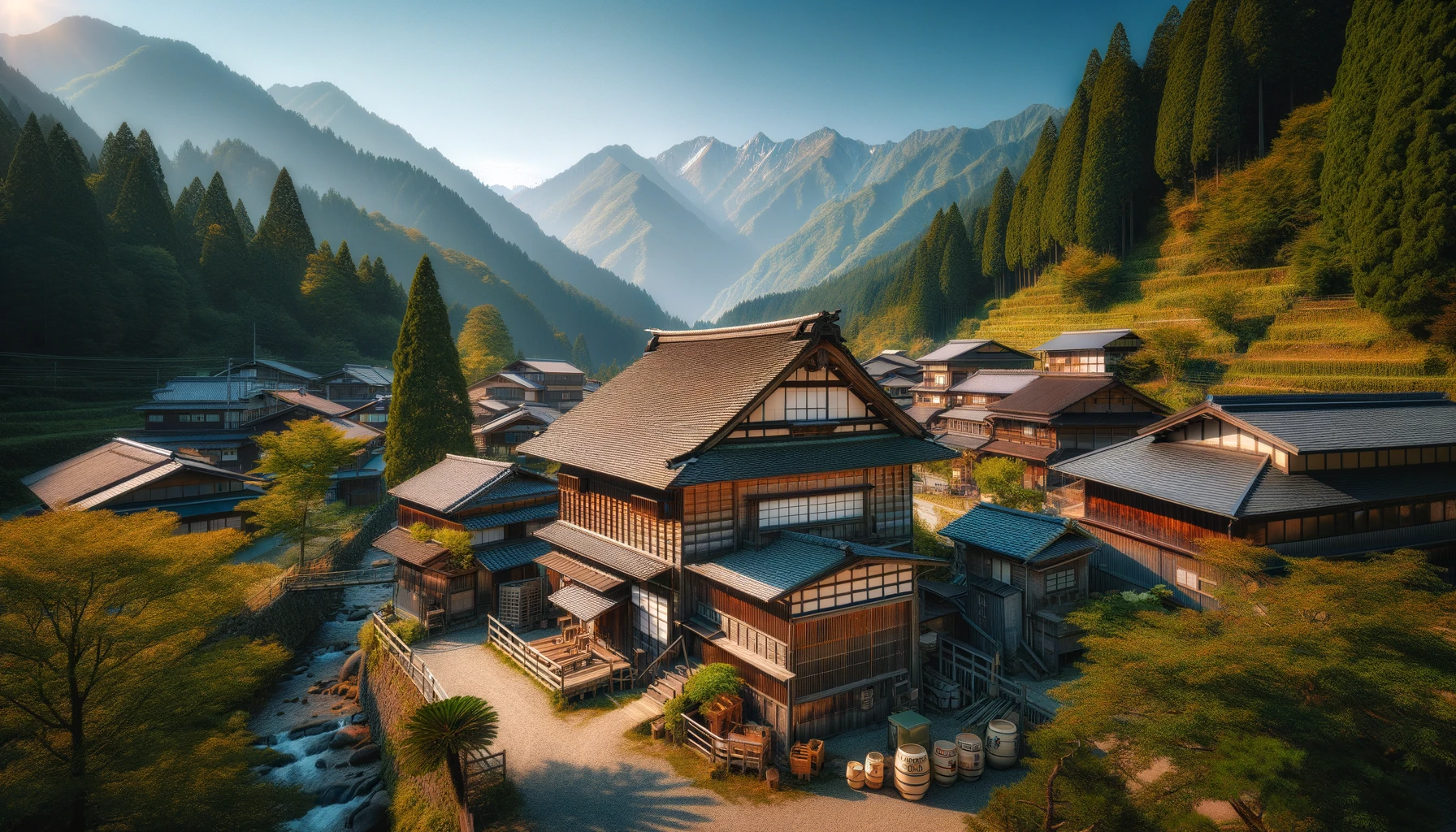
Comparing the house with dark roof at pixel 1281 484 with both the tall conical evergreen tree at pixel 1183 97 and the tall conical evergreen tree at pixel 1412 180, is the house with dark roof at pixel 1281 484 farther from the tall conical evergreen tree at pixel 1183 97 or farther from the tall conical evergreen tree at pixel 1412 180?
the tall conical evergreen tree at pixel 1183 97

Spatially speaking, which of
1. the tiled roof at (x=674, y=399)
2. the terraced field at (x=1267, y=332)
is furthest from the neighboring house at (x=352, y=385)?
the terraced field at (x=1267, y=332)

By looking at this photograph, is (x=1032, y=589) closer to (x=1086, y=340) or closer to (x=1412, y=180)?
(x=1412, y=180)

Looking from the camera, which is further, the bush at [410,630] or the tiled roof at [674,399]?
the bush at [410,630]

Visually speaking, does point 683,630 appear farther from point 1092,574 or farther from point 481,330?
point 481,330

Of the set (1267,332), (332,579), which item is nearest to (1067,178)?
(1267,332)

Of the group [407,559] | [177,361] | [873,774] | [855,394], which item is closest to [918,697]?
[873,774]

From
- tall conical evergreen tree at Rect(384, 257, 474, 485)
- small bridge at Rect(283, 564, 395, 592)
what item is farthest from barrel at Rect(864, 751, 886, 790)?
tall conical evergreen tree at Rect(384, 257, 474, 485)
